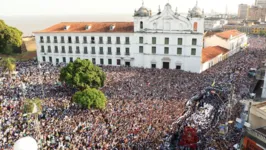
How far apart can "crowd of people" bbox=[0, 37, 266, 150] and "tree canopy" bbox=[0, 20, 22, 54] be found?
1664cm

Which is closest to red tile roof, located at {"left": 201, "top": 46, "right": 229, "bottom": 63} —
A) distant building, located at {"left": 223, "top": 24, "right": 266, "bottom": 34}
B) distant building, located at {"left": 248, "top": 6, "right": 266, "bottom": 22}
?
distant building, located at {"left": 223, "top": 24, "right": 266, "bottom": 34}

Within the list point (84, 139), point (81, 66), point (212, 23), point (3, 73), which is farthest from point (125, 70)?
point (212, 23)

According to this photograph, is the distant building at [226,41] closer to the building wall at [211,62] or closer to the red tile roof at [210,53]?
the red tile roof at [210,53]

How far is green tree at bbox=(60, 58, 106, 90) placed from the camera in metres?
26.0

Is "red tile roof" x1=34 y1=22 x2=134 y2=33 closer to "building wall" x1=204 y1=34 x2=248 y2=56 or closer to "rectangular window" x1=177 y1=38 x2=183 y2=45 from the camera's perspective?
"rectangular window" x1=177 y1=38 x2=183 y2=45

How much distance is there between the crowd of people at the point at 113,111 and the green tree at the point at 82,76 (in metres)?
1.48

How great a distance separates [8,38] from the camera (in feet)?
157

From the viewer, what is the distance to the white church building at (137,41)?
37969mm

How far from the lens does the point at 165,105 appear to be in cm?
2316

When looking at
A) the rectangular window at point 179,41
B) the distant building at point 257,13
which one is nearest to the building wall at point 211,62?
the rectangular window at point 179,41

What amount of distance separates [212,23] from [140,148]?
109 meters

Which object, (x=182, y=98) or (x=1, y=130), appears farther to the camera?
(x=182, y=98)

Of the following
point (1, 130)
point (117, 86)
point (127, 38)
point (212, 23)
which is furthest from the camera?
point (212, 23)

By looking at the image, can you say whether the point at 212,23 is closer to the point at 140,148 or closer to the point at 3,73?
the point at 3,73
